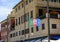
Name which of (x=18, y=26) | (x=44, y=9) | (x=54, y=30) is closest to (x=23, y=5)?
(x=18, y=26)

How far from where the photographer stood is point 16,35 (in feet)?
216

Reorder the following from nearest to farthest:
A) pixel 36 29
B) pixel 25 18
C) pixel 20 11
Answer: pixel 36 29 < pixel 25 18 < pixel 20 11

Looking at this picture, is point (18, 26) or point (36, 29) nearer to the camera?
point (36, 29)

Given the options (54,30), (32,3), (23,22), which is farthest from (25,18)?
(54,30)

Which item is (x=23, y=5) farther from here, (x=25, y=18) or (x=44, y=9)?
(x=44, y=9)

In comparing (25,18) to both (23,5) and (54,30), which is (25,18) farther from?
(54,30)

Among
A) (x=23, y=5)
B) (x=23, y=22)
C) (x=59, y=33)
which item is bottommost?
(x=59, y=33)

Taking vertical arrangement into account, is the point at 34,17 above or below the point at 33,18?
above

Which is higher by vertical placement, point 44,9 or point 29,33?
point 44,9

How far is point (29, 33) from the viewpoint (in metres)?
A: 53.9

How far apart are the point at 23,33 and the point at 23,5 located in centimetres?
715

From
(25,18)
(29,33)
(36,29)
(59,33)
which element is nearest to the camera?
(59,33)

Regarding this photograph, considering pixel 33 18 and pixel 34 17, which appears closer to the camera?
pixel 33 18

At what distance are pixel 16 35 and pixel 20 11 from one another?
7.62 meters
